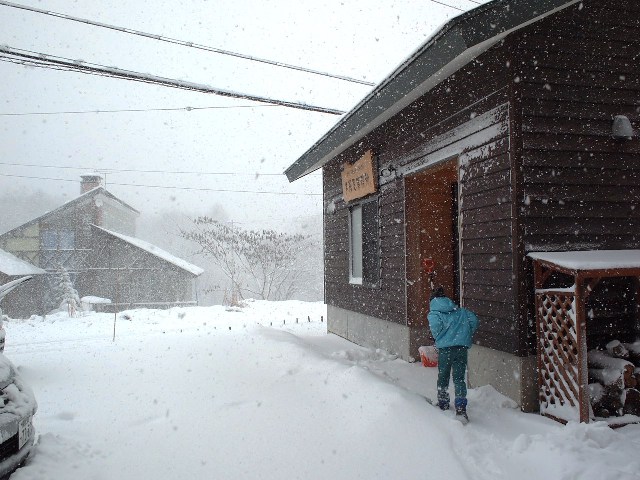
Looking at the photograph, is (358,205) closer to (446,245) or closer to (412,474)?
(446,245)

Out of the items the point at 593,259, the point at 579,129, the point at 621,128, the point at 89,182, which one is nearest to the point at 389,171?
the point at 579,129

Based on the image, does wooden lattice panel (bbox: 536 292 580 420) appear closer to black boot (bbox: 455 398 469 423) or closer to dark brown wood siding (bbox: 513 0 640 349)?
dark brown wood siding (bbox: 513 0 640 349)

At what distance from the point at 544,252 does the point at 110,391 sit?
587 centimetres

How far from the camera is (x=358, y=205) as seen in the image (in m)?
9.66

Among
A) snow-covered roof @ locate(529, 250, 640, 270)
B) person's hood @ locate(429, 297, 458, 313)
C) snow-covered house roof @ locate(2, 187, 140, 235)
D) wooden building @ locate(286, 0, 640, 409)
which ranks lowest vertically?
person's hood @ locate(429, 297, 458, 313)

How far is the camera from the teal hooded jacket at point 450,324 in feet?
14.8

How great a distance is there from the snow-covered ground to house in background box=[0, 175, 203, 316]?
23885 mm

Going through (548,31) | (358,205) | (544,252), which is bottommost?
(544,252)

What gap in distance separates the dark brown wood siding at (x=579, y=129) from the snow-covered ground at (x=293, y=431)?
1.43 meters

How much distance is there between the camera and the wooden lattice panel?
4.06 metres

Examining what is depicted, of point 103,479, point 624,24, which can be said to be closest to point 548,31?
point 624,24

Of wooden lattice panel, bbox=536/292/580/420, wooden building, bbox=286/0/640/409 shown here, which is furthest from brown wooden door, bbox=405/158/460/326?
wooden lattice panel, bbox=536/292/580/420

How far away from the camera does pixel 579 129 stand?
5023 millimetres

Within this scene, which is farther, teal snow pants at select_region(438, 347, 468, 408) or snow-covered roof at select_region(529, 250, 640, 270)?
teal snow pants at select_region(438, 347, 468, 408)
